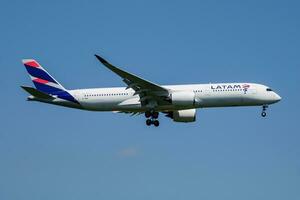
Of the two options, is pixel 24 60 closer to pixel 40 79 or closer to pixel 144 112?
pixel 40 79

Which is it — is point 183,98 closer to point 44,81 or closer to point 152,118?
point 152,118

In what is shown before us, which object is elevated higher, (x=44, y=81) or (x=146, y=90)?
(x=44, y=81)

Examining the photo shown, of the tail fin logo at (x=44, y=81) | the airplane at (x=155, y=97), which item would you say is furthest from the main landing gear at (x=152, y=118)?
the tail fin logo at (x=44, y=81)

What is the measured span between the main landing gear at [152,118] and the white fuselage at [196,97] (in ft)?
1.74

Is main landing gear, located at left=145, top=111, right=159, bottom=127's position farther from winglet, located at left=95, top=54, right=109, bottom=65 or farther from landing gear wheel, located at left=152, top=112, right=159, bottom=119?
winglet, located at left=95, top=54, right=109, bottom=65

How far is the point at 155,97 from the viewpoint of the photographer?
2398 inches

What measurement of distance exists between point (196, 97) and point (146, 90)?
13.7ft

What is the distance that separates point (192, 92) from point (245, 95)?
4.42m

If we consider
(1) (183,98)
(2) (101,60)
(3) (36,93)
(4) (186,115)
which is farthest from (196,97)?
(3) (36,93)

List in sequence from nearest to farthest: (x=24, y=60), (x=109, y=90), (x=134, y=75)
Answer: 1. (x=134, y=75)
2. (x=109, y=90)
3. (x=24, y=60)

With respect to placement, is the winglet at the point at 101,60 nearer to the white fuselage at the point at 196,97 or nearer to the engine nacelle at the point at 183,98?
the white fuselage at the point at 196,97

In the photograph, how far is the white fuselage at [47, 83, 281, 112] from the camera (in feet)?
197

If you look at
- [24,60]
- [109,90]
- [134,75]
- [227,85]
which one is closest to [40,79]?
[24,60]

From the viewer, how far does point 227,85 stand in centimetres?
6062
